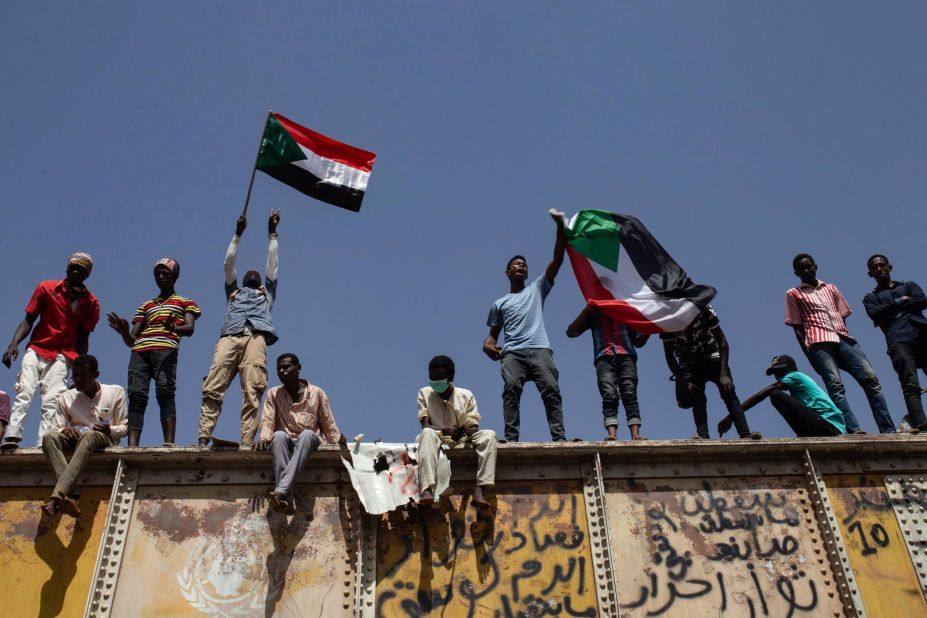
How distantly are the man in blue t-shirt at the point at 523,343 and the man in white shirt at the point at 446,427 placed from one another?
0.66m

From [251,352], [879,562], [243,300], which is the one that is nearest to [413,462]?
[251,352]

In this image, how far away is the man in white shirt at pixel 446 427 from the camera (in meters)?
7.58

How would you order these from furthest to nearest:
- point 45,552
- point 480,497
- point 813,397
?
point 813,397 → point 480,497 → point 45,552

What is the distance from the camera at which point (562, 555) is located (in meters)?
7.63

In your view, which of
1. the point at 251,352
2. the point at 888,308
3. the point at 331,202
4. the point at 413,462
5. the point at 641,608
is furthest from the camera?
the point at 331,202

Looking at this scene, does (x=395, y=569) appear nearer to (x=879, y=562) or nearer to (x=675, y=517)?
(x=675, y=517)

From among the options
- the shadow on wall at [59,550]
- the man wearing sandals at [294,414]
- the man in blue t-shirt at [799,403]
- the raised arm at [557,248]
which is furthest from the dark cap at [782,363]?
the shadow on wall at [59,550]

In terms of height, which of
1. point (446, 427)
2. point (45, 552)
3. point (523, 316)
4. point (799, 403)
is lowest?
point (45, 552)

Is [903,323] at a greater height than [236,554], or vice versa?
[903,323]

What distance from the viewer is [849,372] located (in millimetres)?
9844

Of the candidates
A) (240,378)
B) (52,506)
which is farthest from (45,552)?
(240,378)

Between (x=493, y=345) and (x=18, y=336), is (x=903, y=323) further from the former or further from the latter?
(x=18, y=336)

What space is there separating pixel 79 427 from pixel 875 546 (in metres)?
7.75

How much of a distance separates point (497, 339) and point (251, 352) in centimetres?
283
